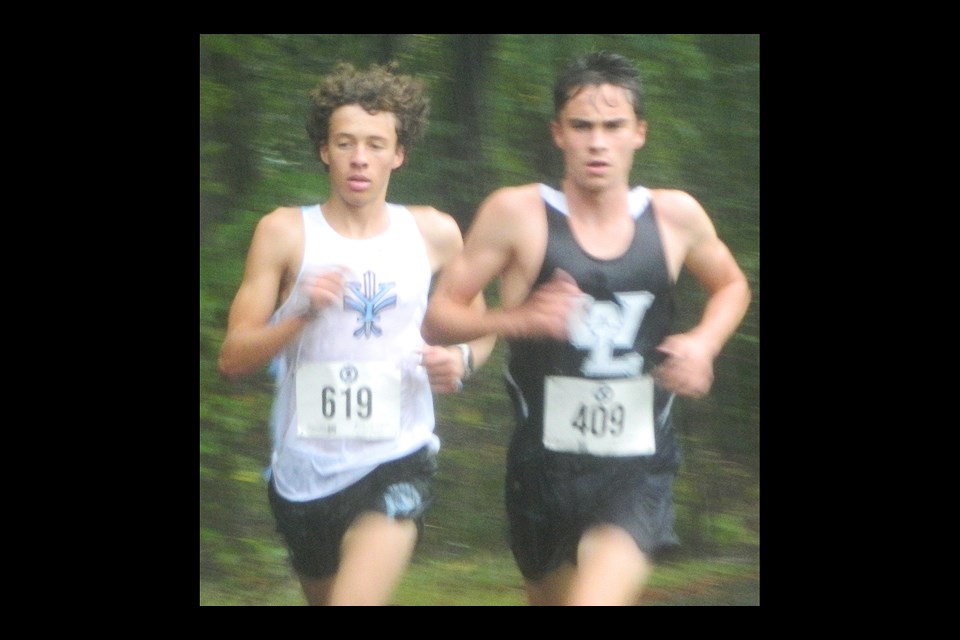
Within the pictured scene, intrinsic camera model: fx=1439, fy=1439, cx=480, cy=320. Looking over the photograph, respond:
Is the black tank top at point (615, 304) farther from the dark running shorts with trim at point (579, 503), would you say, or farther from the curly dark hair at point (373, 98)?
the curly dark hair at point (373, 98)

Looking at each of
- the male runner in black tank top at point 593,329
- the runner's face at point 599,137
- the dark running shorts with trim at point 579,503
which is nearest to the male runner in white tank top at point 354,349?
the male runner in black tank top at point 593,329

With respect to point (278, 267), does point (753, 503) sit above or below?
below

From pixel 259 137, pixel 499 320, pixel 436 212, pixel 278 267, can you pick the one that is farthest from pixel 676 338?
pixel 259 137

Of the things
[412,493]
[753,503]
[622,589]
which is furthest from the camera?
[753,503]

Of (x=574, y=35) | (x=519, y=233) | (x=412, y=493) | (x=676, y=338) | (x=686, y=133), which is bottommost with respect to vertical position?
(x=412, y=493)

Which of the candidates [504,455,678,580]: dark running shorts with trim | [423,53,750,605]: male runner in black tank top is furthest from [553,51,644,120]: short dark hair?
[504,455,678,580]: dark running shorts with trim

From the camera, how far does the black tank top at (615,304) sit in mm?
4461

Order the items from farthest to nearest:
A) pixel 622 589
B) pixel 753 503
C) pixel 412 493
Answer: pixel 753 503, pixel 412 493, pixel 622 589

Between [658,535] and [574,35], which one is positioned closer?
[658,535]

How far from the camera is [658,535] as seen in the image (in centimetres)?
445

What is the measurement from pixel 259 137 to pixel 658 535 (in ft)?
6.31

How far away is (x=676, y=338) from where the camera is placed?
4.49 metres

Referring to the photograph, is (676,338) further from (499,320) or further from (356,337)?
(356,337)

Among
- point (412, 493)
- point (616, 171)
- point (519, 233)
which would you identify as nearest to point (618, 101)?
point (616, 171)
